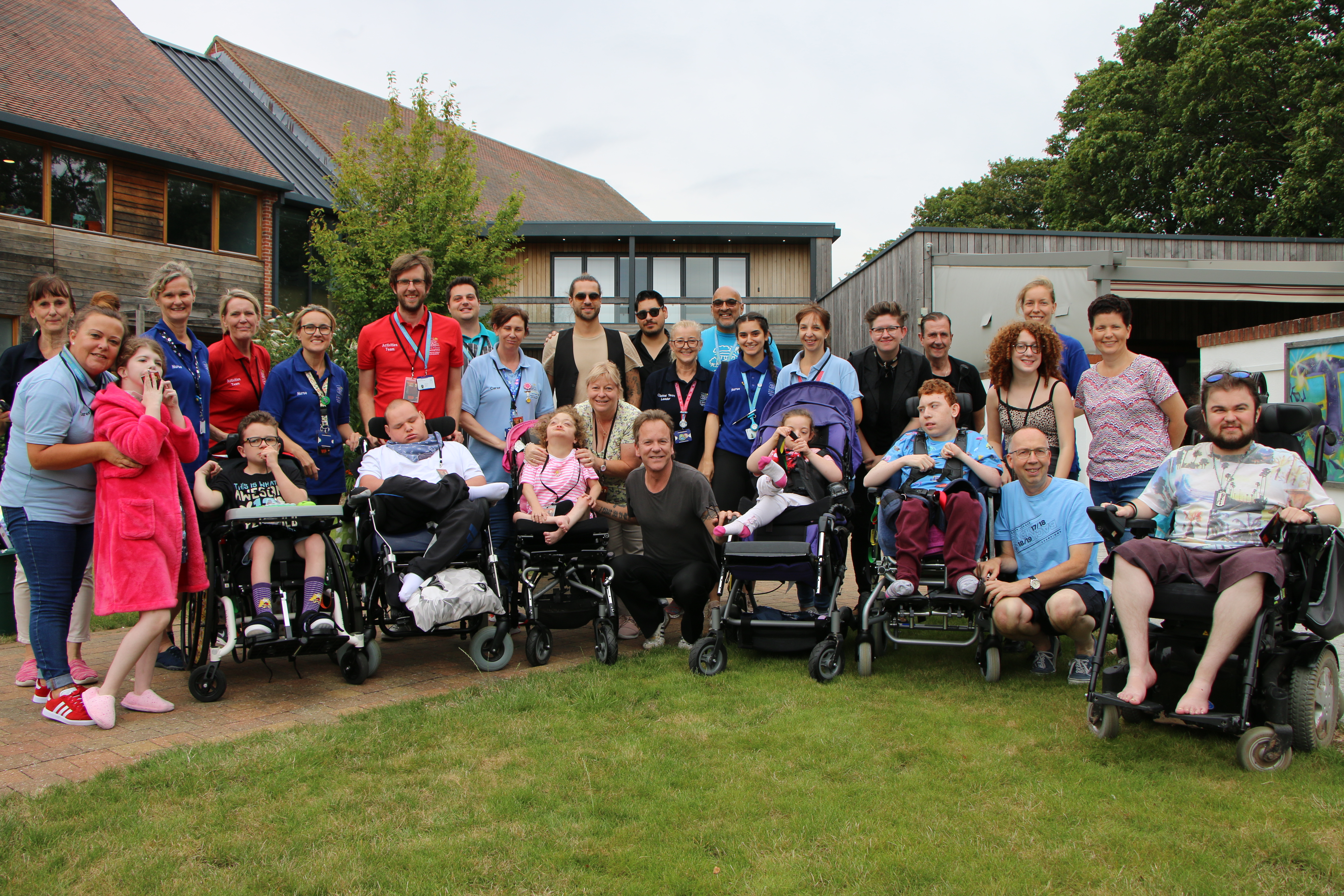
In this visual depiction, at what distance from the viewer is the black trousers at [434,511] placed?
4.76 metres

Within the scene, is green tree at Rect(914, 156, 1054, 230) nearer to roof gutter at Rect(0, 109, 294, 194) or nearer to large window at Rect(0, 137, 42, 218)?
roof gutter at Rect(0, 109, 294, 194)

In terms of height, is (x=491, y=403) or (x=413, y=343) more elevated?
(x=413, y=343)

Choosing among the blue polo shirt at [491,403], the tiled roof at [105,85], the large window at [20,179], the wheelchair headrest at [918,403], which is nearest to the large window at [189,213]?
the tiled roof at [105,85]

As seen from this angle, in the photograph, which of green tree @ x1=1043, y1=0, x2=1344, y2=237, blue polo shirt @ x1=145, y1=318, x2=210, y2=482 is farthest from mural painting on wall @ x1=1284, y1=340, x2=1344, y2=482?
green tree @ x1=1043, y1=0, x2=1344, y2=237

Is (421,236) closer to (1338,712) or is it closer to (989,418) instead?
(989,418)

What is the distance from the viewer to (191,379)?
16.3ft

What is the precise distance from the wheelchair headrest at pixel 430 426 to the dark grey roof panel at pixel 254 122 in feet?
60.9

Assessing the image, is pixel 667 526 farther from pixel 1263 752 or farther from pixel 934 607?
pixel 1263 752

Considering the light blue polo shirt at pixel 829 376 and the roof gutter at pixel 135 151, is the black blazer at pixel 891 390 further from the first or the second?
the roof gutter at pixel 135 151

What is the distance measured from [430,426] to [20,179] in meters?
14.1

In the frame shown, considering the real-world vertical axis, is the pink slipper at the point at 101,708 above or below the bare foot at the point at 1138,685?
below

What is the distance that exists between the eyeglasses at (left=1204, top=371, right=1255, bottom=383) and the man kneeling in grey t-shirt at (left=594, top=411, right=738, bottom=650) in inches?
100

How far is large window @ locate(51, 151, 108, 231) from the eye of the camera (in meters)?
15.4

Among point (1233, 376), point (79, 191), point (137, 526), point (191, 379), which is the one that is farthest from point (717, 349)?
point (79, 191)
